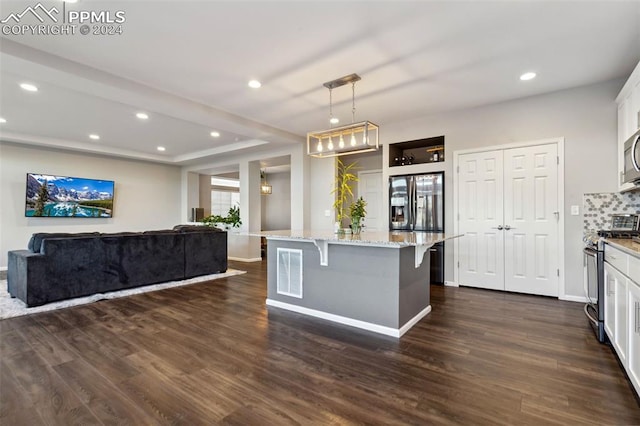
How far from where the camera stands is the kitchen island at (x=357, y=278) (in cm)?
279

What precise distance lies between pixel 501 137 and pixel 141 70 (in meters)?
4.68

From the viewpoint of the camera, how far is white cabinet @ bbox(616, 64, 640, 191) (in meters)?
2.87

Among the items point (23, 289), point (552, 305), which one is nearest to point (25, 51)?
point (23, 289)

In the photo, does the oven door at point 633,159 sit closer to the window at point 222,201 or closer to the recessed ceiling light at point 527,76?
the recessed ceiling light at point 527,76

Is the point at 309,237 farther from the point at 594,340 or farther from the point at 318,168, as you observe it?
the point at 318,168

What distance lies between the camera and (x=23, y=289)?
3619 mm

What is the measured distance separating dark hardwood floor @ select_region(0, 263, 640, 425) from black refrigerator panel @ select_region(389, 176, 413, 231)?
1.87 metres

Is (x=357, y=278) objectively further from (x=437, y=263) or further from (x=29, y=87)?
(x=29, y=87)

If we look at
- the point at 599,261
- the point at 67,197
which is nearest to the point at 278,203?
the point at 67,197

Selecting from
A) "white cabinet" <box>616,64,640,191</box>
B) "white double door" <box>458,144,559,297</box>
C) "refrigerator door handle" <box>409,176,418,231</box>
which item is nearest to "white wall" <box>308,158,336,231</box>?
"refrigerator door handle" <box>409,176,418,231</box>

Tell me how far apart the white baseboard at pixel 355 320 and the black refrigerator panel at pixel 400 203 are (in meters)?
1.84

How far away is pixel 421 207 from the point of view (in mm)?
4859

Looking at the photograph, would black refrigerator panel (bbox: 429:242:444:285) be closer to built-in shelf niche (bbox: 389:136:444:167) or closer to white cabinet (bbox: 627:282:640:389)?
built-in shelf niche (bbox: 389:136:444:167)

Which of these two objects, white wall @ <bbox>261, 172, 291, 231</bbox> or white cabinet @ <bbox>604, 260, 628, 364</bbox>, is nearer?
white cabinet @ <bbox>604, 260, 628, 364</bbox>
